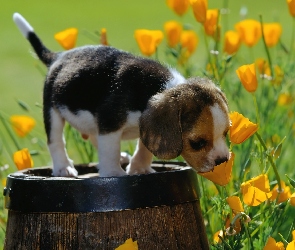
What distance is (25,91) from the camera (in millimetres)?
9789

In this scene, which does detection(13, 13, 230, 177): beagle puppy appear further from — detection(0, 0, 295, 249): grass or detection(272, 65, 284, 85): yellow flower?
detection(272, 65, 284, 85): yellow flower

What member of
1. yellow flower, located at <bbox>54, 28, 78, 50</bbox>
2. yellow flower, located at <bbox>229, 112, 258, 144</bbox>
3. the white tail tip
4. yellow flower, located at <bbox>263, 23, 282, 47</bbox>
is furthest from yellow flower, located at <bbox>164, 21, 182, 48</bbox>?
yellow flower, located at <bbox>229, 112, 258, 144</bbox>

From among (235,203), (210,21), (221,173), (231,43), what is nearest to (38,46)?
(210,21)

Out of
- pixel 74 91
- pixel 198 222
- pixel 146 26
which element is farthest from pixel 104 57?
pixel 146 26

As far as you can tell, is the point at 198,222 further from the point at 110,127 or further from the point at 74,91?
the point at 74,91

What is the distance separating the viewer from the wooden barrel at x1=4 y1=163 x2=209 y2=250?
2996 mm

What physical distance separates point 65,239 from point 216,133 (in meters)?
0.69

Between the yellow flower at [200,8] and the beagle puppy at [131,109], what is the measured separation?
50 centimetres

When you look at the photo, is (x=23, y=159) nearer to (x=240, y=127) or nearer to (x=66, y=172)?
(x=66, y=172)

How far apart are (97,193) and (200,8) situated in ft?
3.84

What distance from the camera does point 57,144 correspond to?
349 cm

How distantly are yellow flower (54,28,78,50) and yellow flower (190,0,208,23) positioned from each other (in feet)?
2.27

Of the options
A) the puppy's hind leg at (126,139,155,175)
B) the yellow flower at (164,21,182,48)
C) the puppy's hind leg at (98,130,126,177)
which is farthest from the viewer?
the yellow flower at (164,21,182,48)

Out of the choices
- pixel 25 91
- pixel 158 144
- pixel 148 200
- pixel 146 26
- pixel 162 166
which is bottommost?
pixel 146 26
